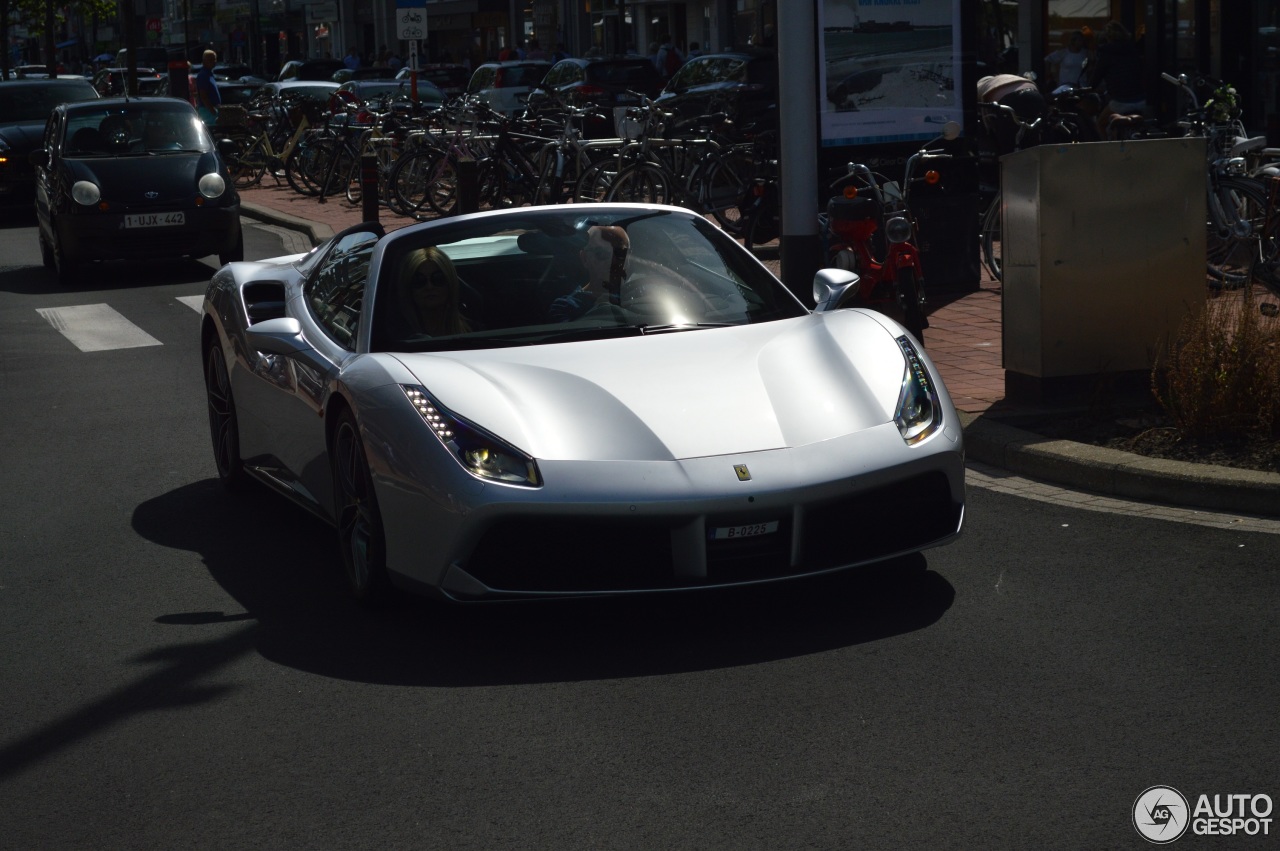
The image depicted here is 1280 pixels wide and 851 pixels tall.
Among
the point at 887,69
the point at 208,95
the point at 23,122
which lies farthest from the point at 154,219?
the point at 208,95

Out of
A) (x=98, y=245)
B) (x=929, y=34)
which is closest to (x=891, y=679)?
(x=929, y=34)

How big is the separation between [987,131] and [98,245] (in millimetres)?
8172

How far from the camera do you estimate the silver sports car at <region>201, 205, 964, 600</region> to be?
494 centimetres

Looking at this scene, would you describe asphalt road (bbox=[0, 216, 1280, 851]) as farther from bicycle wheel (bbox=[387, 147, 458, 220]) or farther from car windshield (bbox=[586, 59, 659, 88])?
car windshield (bbox=[586, 59, 659, 88])

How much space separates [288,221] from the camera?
66.5 feet

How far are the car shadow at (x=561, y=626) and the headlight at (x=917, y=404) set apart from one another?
525mm

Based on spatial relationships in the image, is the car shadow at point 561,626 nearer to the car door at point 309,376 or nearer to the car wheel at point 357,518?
the car wheel at point 357,518

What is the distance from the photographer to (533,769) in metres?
4.14

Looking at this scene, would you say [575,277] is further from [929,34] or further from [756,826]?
[929,34]

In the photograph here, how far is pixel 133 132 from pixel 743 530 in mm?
13331

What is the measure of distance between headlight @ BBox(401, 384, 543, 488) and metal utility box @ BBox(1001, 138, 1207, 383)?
3.57 meters

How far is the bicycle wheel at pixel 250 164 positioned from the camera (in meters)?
26.5

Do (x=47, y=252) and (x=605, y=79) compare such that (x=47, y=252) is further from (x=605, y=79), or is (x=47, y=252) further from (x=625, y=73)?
(x=625, y=73)

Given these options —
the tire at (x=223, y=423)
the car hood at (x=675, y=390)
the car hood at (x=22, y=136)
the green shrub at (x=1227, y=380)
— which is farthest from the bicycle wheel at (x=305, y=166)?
the car hood at (x=675, y=390)
